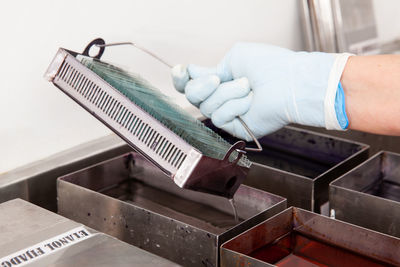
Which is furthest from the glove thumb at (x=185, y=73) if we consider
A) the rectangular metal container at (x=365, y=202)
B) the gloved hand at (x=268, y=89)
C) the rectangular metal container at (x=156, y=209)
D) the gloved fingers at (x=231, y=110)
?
the rectangular metal container at (x=365, y=202)

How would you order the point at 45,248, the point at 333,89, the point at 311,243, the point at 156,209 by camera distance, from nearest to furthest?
the point at 45,248 < the point at 311,243 < the point at 333,89 < the point at 156,209

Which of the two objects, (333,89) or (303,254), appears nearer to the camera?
(303,254)

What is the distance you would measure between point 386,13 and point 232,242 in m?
2.35

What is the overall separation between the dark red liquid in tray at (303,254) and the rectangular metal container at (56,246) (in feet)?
1.01

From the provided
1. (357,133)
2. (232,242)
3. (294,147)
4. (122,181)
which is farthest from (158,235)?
(357,133)

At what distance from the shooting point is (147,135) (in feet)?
3.71

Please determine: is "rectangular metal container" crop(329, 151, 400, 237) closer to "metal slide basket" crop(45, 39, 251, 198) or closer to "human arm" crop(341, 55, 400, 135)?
"human arm" crop(341, 55, 400, 135)

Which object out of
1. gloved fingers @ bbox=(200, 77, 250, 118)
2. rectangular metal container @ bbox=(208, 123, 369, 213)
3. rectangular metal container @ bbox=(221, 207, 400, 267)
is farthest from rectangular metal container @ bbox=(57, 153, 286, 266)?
gloved fingers @ bbox=(200, 77, 250, 118)

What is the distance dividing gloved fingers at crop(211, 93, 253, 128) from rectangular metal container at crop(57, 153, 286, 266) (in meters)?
0.21

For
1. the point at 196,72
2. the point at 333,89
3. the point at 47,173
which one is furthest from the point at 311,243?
the point at 47,173

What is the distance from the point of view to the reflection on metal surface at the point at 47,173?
1.48 meters

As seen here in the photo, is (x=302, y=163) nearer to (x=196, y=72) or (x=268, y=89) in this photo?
(x=268, y=89)

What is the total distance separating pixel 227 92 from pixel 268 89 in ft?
0.38

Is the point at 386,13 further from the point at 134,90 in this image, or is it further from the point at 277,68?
the point at 134,90
